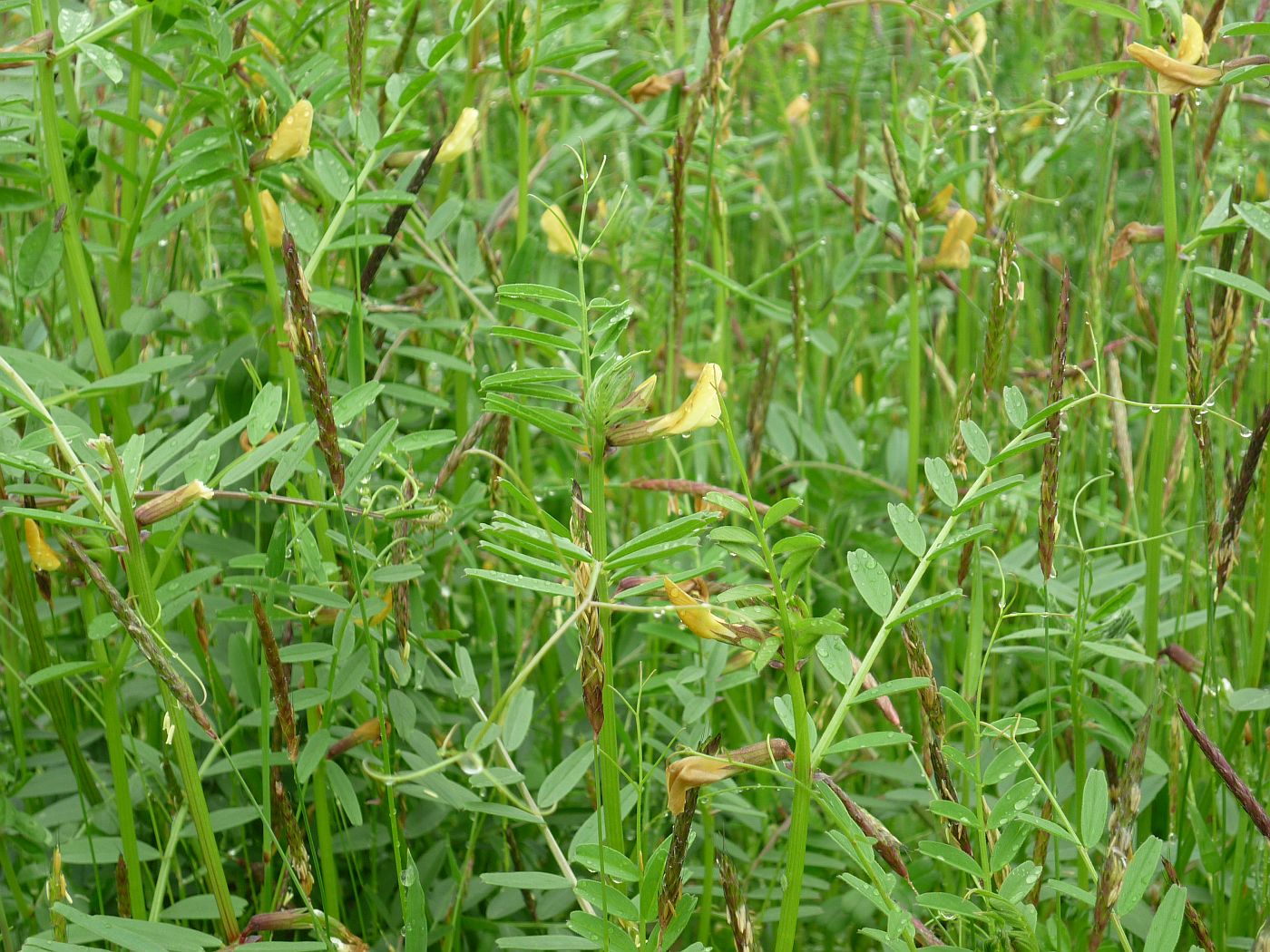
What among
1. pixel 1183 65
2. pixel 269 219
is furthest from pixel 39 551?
pixel 1183 65

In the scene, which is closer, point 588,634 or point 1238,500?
point 588,634

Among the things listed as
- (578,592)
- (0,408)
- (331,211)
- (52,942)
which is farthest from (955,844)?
(0,408)

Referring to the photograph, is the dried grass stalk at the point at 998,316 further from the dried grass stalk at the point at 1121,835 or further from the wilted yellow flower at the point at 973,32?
the wilted yellow flower at the point at 973,32

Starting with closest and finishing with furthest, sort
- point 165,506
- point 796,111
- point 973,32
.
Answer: point 165,506, point 973,32, point 796,111

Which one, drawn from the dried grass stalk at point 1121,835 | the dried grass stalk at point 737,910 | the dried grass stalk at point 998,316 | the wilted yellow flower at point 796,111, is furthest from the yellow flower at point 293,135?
the wilted yellow flower at point 796,111

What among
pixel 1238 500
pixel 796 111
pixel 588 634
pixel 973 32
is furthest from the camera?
pixel 796 111

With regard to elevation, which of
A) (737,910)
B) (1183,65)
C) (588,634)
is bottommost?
(737,910)

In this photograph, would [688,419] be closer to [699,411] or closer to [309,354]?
[699,411]

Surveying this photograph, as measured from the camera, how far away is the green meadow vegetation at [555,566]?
2.87 feet

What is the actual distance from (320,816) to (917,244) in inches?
35.0

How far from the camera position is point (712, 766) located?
805 millimetres

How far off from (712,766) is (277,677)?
34cm

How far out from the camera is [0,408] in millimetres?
1241

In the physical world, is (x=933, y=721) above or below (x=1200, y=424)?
below
